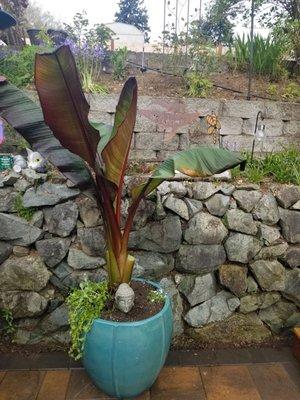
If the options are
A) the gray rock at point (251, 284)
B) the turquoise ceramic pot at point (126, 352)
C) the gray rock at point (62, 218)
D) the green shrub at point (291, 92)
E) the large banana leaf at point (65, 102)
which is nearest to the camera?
the large banana leaf at point (65, 102)

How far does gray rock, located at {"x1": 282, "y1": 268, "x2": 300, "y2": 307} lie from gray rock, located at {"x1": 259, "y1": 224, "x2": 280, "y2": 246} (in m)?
0.32

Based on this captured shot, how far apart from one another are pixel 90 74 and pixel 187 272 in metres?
2.12

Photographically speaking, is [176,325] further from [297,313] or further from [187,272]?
[297,313]

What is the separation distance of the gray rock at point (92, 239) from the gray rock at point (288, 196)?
1383 millimetres

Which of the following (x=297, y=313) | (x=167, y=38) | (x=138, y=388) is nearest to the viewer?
(x=138, y=388)

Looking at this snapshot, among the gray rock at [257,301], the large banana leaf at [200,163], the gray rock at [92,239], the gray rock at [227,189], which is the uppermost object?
the large banana leaf at [200,163]

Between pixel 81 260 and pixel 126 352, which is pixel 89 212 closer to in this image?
pixel 81 260

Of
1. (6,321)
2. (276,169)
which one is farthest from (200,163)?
(6,321)

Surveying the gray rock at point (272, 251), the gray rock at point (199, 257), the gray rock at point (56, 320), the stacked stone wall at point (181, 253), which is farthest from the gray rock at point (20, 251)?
the gray rock at point (272, 251)

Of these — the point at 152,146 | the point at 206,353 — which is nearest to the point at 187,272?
the point at 206,353

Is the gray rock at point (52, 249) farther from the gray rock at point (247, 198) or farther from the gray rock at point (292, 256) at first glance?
the gray rock at point (292, 256)

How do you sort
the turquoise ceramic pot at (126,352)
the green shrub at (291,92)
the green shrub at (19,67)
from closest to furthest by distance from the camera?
the turquoise ceramic pot at (126,352), the green shrub at (19,67), the green shrub at (291,92)

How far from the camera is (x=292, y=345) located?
2.62 metres

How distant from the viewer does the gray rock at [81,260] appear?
2512mm
